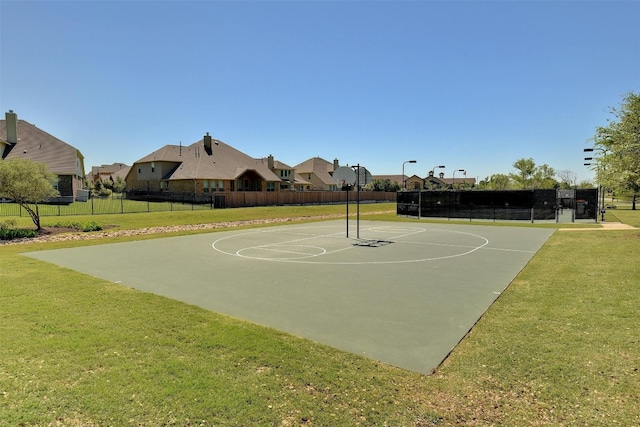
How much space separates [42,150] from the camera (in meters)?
34.0

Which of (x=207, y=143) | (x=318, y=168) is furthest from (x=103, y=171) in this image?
(x=207, y=143)

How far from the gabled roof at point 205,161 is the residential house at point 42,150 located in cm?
1017

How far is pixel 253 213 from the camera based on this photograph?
31.3 meters

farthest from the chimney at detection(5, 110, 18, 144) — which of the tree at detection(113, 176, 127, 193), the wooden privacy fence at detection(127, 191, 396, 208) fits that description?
the tree at detection(113, 176, 127, 193)

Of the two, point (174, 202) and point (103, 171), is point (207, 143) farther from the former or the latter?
point (103, 171)

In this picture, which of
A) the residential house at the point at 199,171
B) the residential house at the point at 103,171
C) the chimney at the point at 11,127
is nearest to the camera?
the chimney at the point at 11,127

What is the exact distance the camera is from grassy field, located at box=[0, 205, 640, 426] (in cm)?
329

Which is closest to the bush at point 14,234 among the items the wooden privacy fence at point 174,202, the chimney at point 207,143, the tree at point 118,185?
the wooden privacy fence at point 174,202

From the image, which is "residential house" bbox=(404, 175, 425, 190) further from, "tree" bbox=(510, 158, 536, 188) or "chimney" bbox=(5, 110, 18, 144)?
"chimney" bbox=(5, 110, 18, 144)

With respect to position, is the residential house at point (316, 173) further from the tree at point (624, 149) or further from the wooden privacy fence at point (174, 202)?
the tree at point (624, 149)

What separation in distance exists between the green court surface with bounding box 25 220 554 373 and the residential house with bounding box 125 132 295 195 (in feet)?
87.8

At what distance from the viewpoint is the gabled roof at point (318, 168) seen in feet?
238

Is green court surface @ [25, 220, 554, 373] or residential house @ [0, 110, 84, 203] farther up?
residential house @ [0, 110, 84, 203]

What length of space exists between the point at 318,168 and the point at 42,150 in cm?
4725
